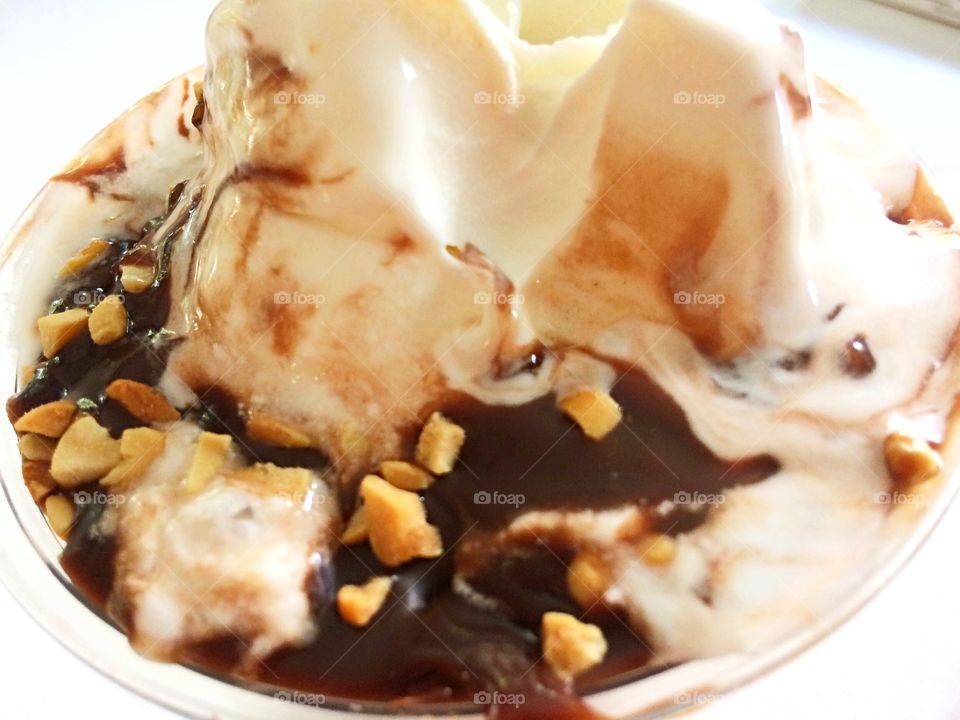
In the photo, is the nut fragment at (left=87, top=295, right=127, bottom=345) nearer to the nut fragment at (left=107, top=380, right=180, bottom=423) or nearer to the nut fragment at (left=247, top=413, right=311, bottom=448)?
the nut fragment at (left=107, top=380, right=180, bottom=423)

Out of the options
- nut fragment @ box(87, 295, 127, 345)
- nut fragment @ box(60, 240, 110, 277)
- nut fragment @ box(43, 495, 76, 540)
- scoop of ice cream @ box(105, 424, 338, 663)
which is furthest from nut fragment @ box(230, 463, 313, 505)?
nut fragment @ box(60, 240, 110, 277)

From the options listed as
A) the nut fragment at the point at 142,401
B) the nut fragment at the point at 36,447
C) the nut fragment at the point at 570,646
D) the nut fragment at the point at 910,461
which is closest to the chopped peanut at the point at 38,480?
the nut fragment at the point at 36,447

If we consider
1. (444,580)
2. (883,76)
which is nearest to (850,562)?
(444,580)

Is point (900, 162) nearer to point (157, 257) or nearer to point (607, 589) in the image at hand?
point (607, 589)

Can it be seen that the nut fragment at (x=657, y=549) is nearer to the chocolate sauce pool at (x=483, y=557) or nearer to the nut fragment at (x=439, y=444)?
the chocolate sauce pool at (x=483, y=557)

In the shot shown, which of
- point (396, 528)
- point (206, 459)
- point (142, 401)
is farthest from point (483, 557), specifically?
point (142, 401)
